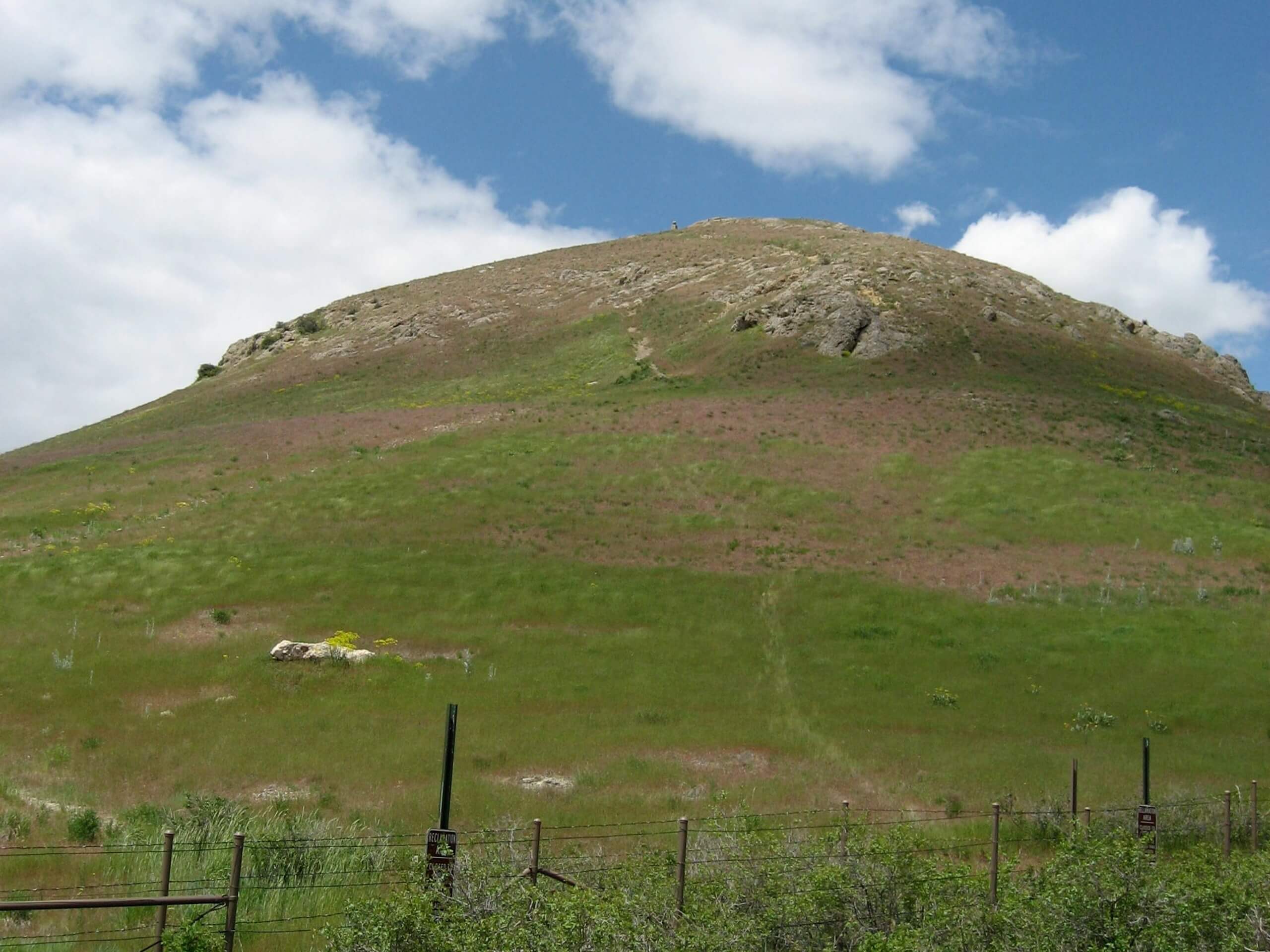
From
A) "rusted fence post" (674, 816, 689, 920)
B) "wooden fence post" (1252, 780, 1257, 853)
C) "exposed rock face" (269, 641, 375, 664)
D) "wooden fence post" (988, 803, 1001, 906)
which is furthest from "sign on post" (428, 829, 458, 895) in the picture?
→ "exposed rock face" (269, 641, 375, 664)

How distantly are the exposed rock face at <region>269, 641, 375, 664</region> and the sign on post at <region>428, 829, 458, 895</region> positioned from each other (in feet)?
75.0

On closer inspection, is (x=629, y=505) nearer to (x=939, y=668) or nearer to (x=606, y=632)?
(x=606, y=632)

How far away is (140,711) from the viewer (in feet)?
98.6

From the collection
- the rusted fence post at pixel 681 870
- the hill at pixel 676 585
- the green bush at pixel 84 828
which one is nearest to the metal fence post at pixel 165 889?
the rusted fence post at pixel 681 870

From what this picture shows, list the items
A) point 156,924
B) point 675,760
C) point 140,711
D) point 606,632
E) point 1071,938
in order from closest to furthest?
point 1071,938, point 156,924, point 675,760, point 140,711, point 606,632

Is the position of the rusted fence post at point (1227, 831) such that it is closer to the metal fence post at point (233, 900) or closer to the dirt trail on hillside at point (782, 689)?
the dirt trail on hillside at point (782, 689)

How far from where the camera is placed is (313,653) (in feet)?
113

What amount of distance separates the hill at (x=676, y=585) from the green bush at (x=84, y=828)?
83.9 inches

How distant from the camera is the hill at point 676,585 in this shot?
88.6 ft

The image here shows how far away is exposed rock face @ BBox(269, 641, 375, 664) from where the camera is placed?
34.2 m

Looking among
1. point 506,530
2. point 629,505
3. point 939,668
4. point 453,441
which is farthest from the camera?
point 453,441

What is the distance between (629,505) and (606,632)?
14120 mm

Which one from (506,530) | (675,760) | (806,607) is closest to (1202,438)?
(806,607)

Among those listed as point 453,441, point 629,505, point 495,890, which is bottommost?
point 495,890
